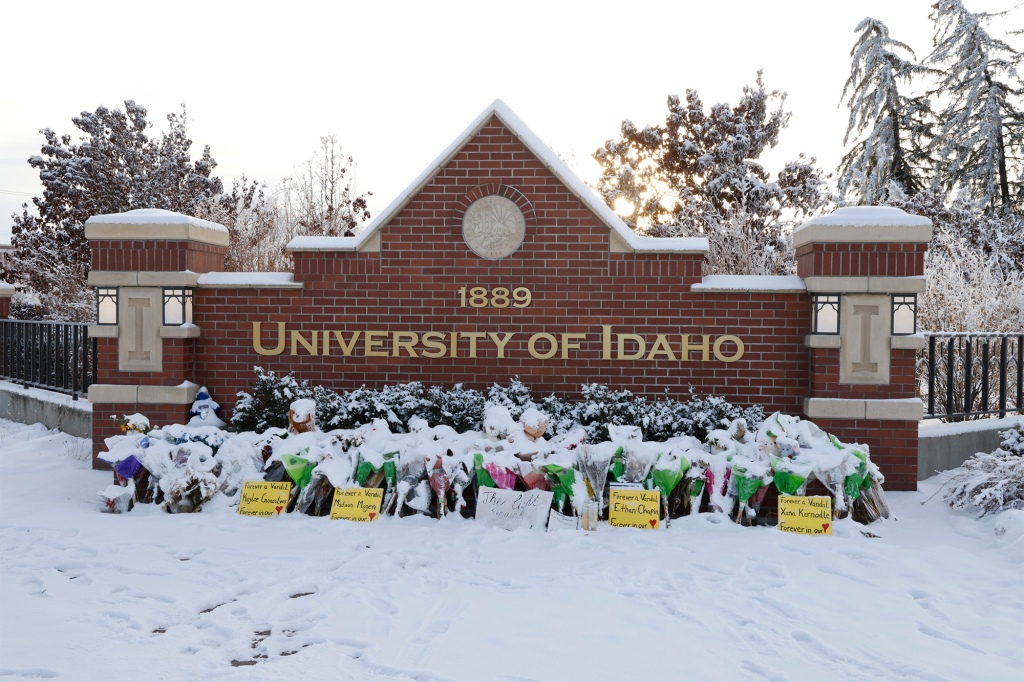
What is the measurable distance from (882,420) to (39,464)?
795 cm

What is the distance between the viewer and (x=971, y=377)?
9555mm

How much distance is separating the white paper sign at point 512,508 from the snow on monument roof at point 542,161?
2707mm

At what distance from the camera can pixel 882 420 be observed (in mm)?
6719

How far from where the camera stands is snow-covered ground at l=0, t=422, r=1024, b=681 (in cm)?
335

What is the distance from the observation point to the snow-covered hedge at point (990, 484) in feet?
19.3

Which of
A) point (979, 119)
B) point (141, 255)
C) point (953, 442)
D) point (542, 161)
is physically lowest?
point (953, 442)

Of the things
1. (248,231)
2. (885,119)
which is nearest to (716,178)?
(885,119)

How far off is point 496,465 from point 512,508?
333mm

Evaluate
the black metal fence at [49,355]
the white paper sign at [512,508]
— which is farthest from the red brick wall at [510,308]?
the black metal fence at [49,355]

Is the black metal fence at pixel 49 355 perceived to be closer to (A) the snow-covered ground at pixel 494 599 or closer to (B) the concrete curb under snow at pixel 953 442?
(A) the snow-covered ground at pixel 494 599

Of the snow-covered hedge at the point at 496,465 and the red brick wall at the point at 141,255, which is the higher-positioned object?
the red brick wall at the point at 141,255

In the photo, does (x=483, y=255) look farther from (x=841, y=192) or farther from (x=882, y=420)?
(x=841, y=192)

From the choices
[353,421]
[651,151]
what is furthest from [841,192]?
[353,421]

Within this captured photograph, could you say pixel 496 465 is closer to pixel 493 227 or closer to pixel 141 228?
pixel 493 227
